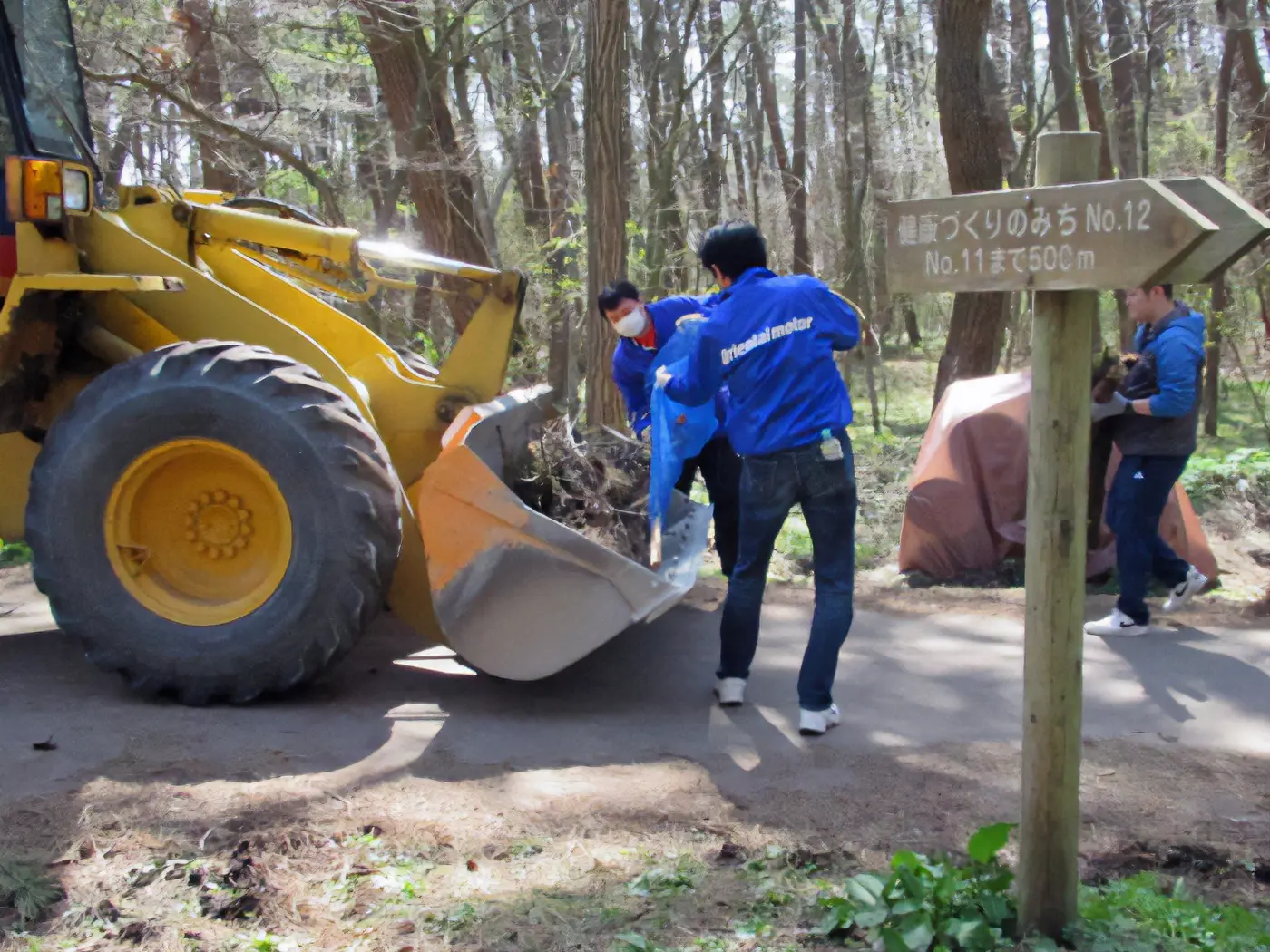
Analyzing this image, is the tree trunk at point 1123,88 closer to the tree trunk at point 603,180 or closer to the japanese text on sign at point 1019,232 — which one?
the tree trunk at point 603,180

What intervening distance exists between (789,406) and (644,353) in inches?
66.4

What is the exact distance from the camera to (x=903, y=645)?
5.86 m

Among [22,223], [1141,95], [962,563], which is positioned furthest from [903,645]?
[1141,95]

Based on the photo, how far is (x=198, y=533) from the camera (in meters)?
4.90

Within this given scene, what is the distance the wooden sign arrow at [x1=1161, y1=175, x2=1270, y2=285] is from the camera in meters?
2.34

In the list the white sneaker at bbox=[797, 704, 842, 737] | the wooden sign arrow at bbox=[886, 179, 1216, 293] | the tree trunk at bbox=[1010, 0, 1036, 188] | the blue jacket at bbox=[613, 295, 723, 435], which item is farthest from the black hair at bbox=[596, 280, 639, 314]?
the tree trunk at bbox=[1010, 0, 1036, 188]

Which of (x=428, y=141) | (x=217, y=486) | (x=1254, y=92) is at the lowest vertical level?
(x=217, y=486)

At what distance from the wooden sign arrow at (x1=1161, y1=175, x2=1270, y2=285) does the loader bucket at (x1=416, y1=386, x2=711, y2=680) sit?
251 cm

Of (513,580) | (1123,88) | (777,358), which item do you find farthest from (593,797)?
(1123,88)

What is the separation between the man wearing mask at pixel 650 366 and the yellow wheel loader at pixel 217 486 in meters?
0.93

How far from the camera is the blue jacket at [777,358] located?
4.46 metres

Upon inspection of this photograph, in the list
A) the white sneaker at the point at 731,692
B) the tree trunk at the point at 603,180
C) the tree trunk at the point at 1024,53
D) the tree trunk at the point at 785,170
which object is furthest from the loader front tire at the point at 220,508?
the tree trunk at the point at 785,170

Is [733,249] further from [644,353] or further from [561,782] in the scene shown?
[561,782]

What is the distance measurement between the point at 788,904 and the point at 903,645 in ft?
9.56
